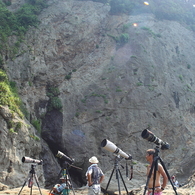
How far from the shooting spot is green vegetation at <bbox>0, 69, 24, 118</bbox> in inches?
597

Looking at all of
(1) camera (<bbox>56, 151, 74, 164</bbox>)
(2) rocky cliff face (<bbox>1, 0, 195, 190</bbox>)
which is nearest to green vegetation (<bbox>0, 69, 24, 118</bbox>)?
(2) rocky cliff face (<bbox>1, 0, 195, 190</bbox>)

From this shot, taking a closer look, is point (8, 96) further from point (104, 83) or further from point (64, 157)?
point (104, 83)

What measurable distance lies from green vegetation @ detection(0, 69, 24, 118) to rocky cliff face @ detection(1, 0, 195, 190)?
163 cm

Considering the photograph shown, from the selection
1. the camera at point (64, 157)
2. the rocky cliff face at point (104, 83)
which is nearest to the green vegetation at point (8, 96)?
the rocky cliff face at point (104, 83)

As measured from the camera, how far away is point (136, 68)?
24203mm

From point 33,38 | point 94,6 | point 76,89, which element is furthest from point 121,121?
point 94,6

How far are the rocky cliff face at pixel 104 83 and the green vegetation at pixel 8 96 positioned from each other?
1.63m

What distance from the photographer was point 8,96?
15.8 m

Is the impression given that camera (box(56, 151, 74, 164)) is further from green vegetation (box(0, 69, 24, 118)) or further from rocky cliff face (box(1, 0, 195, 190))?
green vegetation (box(0, 69, 24, 118))

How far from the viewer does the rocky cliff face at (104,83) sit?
18969 millimetres

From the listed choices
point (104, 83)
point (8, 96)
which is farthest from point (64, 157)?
point (104, 83)

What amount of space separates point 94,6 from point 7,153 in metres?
23.8

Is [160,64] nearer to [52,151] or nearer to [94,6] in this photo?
[94,6]

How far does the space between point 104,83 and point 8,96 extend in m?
9.94
